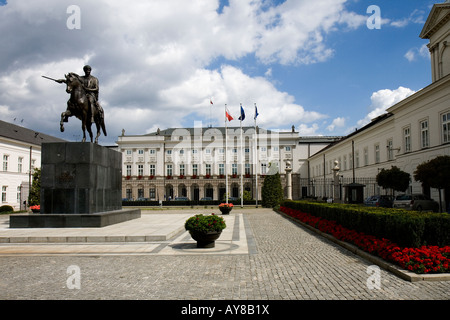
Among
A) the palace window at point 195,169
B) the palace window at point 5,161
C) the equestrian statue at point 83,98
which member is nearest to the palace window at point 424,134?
the equestrian statue at point 83,98

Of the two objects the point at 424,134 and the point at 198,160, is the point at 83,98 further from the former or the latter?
the point at 198,160

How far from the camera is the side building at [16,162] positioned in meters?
45.4

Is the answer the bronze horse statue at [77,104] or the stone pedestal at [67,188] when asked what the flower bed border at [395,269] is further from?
the bronze horse statue at [77,104]

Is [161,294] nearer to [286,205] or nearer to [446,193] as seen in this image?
[286,205]

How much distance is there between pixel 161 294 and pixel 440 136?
89.4 feet

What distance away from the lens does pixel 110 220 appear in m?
16.1

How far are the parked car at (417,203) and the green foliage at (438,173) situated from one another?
2390 mm

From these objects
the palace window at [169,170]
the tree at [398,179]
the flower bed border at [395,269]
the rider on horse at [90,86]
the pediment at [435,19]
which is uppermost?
the pediment at [435,19]

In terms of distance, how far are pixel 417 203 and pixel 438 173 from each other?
3.51 meters

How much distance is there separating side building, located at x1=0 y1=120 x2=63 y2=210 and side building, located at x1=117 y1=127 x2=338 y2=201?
80.9 ft

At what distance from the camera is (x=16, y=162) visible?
47688 millimetres

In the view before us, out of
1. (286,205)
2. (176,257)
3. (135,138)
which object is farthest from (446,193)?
(135,138)
